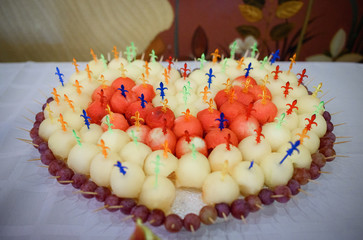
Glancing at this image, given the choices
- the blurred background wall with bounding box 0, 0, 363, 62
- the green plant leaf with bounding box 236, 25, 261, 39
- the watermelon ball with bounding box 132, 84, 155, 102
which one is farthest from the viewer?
→ the green plant leaf with bounding box 236, 25, 261, 39

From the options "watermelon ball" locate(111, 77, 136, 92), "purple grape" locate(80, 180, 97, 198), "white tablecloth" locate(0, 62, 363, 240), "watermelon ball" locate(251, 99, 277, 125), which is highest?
"watermelon ball" locate(111, 77, 136, 92)

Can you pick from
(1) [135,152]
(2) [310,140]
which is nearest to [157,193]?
(1) [135,152]

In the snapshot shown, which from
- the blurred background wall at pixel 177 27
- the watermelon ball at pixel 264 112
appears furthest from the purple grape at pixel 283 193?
the blurred background wall at pixel 177 27

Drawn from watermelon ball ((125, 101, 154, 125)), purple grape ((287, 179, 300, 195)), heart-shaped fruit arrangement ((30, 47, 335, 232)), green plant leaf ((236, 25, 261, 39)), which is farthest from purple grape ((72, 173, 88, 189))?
green plant leaf ((236, 25, 261, 39))

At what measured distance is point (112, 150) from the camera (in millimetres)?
1185

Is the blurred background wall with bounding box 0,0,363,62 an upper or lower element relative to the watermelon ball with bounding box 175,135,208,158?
upper

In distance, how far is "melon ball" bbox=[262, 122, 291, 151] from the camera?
1220 millimetres

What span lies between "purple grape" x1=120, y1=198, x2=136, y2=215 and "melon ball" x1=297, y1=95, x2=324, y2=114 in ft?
2.92

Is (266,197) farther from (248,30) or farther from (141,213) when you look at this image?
(248,30)

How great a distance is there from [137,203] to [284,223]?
0.56 metres

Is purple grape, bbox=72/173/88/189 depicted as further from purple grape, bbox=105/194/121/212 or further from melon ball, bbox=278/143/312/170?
melon ball, bbox=278/143/312/170

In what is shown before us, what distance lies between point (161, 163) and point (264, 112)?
1.77 feet

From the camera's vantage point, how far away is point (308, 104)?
1.38 m

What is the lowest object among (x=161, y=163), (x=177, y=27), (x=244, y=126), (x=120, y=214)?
(x=120, y=214)
